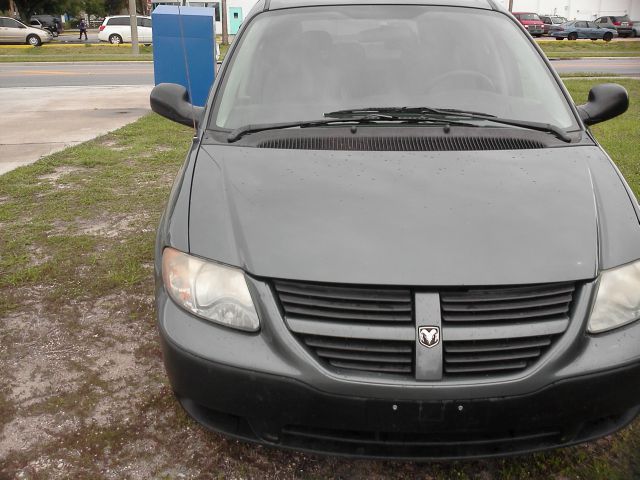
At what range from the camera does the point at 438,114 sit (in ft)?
9.25

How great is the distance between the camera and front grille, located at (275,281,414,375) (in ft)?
6.09

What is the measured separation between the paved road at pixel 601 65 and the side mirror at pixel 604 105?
15565mm

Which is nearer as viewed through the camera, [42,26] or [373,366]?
[373,366]

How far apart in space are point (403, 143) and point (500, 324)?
99 cm

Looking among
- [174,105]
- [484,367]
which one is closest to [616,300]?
[484,367]

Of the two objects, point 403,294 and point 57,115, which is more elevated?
point 403,294

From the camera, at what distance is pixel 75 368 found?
296 centimetres

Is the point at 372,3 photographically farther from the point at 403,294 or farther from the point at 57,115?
the point at 57,115

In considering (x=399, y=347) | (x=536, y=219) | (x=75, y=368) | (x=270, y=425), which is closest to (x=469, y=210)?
(x=536, y=219)

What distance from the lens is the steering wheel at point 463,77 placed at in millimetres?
2977

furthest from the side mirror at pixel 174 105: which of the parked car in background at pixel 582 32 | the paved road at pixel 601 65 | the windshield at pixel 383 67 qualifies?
the parked car in background at pixel 582 32

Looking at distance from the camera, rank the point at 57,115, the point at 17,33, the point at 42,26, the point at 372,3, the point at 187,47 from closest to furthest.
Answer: the point at 372,3 < the point at 187,47 < the point at 57,115 < the point at 17,33 < the point at 42,26

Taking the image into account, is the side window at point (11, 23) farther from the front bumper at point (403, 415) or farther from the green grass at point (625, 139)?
the front bumper at point (403, 415)

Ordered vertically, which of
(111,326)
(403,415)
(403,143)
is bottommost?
(111,326)
